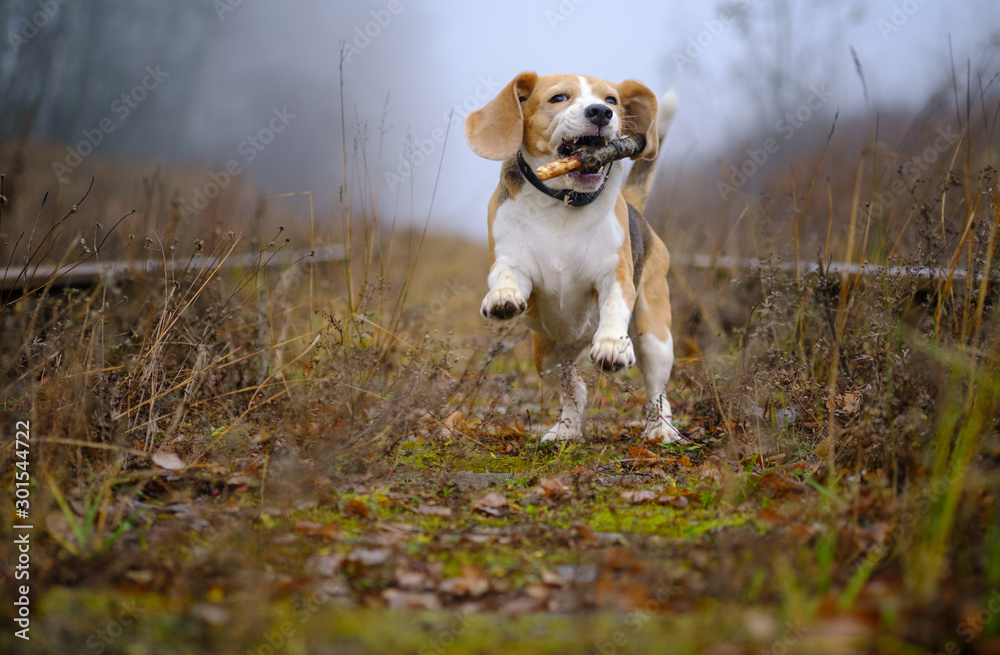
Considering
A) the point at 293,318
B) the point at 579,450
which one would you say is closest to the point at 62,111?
the point at 293,318

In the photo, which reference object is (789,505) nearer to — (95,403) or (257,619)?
(257,619)

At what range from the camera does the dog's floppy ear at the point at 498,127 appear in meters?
3.57

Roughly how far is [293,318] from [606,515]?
280 centimetres

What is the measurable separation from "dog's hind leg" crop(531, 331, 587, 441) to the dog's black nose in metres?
1.09

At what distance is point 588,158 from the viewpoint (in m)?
3.40

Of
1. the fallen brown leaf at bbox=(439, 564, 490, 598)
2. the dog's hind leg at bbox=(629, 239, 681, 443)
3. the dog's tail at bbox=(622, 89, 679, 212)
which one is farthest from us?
the dog's tail at bbox=(622, 89, 679, 212)

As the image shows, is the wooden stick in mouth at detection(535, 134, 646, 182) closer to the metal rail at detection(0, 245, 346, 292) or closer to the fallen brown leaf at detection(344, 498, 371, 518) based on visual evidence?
the metal rail at detection(0, 245, 346, 292)

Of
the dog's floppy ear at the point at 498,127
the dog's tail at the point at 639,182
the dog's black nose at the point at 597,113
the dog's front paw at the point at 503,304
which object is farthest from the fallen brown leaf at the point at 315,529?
the dog's tail at the point at 639,182

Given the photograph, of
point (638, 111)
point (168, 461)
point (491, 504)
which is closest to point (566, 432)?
point (491, 504)

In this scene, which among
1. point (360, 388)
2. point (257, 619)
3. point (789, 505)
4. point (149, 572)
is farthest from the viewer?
point (360, 388)

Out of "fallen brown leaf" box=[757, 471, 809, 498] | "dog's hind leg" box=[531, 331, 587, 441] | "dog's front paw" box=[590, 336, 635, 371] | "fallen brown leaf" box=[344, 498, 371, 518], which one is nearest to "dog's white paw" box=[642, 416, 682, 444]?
"dog's hind leg" box=[531, 331, 587, 441]

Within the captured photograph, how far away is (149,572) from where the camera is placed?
6.03 feet

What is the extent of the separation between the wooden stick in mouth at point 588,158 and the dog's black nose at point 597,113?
0.41 ft

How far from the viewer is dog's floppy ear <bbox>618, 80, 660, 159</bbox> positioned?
3.96 meters
